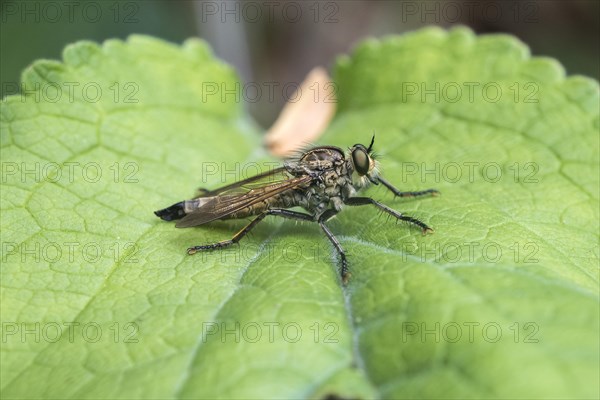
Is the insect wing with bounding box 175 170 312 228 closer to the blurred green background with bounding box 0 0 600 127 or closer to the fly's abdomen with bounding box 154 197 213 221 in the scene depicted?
the fly's abdomen with bounding box 154 197 213 221

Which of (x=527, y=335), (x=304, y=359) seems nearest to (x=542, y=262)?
(x=527, y=335)

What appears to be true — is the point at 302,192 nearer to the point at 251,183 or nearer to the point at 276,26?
the point at 251,183

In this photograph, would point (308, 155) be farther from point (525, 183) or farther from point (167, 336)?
point (167, 336)

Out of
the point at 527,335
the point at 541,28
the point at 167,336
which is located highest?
the point at 541,28

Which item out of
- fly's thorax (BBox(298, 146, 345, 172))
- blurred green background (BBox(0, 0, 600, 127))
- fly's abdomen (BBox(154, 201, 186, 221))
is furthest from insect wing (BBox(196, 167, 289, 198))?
blurred green background (BBox(0, 0, 600, 127))

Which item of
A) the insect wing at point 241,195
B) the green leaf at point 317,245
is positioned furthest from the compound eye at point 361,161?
the insect wing at point 241,195

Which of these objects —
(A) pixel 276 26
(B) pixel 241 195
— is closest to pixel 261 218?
(B) pixel 241 195
